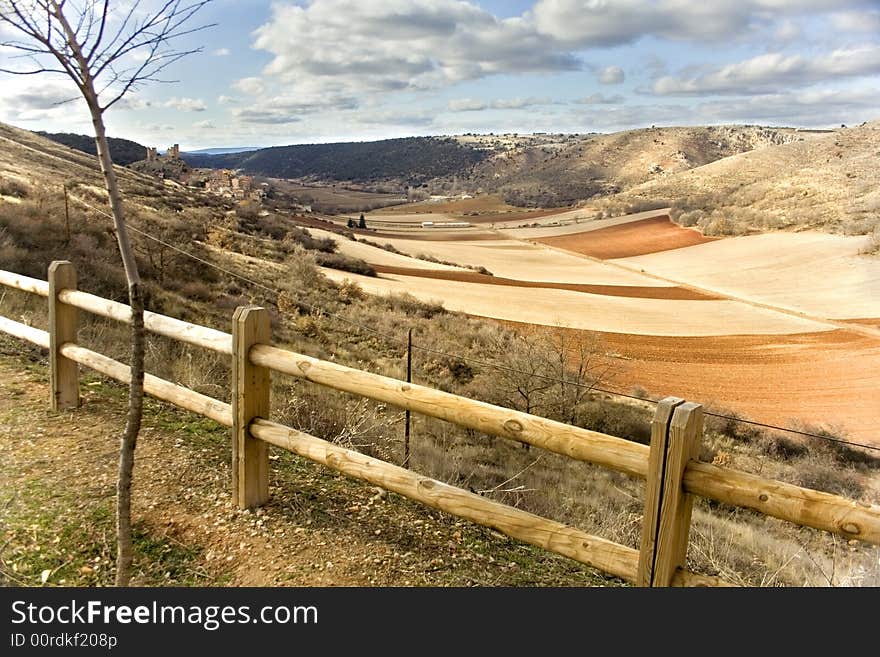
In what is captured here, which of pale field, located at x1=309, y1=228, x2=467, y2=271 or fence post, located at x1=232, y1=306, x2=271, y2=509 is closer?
fence post, located at x1=232, y1=306, x2=271, y2=509

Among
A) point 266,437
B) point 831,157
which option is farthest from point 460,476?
point 831,157

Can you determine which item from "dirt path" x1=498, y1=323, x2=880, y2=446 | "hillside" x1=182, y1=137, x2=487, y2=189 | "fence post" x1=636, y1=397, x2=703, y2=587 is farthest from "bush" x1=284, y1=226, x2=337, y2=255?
"hillside" x1=182, y1=137, x2=487, y2=189

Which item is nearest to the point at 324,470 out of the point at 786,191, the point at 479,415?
the point at 479,415

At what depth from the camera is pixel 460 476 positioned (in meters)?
8.21

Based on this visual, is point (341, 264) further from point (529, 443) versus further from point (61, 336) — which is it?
point (529, 443)

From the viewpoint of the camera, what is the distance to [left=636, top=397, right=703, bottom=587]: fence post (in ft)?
10.6

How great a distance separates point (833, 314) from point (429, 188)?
110 m

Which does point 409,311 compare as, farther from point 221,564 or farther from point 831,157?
point 831,157

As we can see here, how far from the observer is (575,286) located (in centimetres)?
3412

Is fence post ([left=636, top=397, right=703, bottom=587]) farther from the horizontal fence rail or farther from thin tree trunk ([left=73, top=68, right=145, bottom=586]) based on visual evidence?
thin tree trunk ([left=73, top=68, right=145, bottom=586])

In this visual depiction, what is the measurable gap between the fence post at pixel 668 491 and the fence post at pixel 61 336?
561 centimetres

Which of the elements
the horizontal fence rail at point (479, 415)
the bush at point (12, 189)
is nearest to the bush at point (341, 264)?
the bush at point (12, 189)

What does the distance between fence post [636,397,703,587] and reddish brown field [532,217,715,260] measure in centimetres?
4548

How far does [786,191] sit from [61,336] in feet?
193
